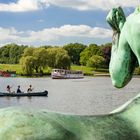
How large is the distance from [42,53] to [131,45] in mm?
111873

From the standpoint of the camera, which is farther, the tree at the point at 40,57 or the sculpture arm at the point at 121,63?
the tree at the point at 40,57

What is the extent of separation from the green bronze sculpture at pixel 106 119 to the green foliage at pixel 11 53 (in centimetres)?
16744

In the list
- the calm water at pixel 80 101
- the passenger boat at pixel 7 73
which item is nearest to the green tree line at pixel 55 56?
the passenger boat at pixel 7 73

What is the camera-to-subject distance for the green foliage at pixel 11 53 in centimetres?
17138

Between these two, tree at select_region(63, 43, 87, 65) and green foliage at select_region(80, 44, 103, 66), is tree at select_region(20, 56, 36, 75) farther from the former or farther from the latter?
tree at select_region(63, 43, 87, 65)

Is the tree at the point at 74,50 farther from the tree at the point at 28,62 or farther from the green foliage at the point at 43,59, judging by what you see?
the tree at the point at 28,62

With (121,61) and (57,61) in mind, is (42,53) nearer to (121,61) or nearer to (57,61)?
(57,61)

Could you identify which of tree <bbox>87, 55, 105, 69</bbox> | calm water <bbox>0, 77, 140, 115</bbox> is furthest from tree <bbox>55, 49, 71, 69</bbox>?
calm water <bbox>0, 77, 140, 115</bbox>

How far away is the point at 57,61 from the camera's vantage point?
11744 centimetres

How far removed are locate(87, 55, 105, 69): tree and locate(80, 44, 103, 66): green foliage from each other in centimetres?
370

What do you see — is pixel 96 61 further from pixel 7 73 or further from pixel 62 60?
pixel 7 73

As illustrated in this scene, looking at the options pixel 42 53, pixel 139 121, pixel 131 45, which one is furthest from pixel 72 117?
pixel 42 53

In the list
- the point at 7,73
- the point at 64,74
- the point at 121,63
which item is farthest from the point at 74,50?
the point at 121,63

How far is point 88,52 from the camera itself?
15100 centimetres
